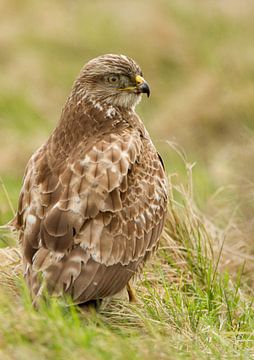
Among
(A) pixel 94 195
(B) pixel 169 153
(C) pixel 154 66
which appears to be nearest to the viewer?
(A) pixel 94 195

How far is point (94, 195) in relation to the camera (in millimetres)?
6883

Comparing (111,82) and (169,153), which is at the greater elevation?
(111,82)

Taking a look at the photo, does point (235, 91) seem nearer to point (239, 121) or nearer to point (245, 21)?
point (239, 121)

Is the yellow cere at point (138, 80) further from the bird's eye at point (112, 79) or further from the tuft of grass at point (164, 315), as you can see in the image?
the tuft of grass at point (164, 315)

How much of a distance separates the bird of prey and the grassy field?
0.24m

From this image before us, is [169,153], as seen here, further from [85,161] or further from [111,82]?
[85,161]

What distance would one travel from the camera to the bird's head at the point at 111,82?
7754 mm

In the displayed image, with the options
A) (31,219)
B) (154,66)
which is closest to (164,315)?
(31,219)

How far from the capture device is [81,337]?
5.56 m

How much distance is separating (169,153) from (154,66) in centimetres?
560

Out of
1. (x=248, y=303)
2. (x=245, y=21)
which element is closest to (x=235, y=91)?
(x=245, y=21)

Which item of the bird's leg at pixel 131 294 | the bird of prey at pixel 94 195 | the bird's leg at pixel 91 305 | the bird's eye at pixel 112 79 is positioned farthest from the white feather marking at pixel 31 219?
the bird's eye at pixel 112 79

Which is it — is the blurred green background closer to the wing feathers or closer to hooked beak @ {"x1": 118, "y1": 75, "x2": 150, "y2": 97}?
hooked beak @ {"x1": 118, "y1": 75, "x2": 150, "y2": 97}

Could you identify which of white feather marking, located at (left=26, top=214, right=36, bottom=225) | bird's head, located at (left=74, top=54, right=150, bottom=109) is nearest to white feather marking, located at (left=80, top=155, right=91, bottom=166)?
white feather marking, located at (left=26, top=214, right=36, bottom=225)
